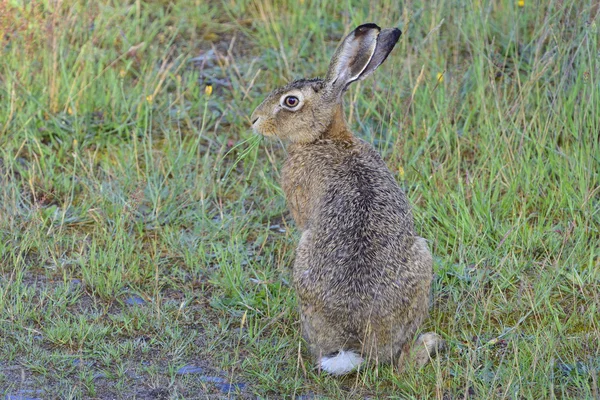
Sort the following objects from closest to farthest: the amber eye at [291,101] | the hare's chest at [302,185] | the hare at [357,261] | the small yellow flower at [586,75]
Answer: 1. the hare at [357,261]
2. the hare's chest at [302,185]
3. the amber eye at [291,101]
4. the small yellow flower at [586,75]

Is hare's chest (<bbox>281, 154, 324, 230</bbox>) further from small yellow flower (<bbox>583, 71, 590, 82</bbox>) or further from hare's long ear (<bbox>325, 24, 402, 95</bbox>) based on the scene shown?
small yellow flower (<bbox>583, 71, 590, 82</bbox>)

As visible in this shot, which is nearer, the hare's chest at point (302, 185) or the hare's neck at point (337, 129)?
the hare's chest at point (302, 185)

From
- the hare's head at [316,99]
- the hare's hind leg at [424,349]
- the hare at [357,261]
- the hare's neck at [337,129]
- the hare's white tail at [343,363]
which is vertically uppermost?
the hare's head at [316,99]

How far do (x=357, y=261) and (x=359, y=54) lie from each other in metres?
1.32

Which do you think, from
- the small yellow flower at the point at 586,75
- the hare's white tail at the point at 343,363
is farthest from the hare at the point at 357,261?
the small yellow flower at the point at 586,75

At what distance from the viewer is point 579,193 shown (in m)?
5.77

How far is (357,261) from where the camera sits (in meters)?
4.54

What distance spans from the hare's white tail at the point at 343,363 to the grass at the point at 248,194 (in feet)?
0.27

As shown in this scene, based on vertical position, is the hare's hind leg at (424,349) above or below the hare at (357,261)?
below

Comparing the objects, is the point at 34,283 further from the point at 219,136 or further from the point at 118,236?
the point at 219,136

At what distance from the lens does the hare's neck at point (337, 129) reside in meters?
5.37

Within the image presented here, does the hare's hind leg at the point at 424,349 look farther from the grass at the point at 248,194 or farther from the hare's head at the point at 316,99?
the hare's head at the point at 316,99

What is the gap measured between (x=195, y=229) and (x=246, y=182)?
1.62 feet

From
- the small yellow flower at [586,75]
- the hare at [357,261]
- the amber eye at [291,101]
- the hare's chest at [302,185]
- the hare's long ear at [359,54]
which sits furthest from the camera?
the small yellow flower at [586,75]
